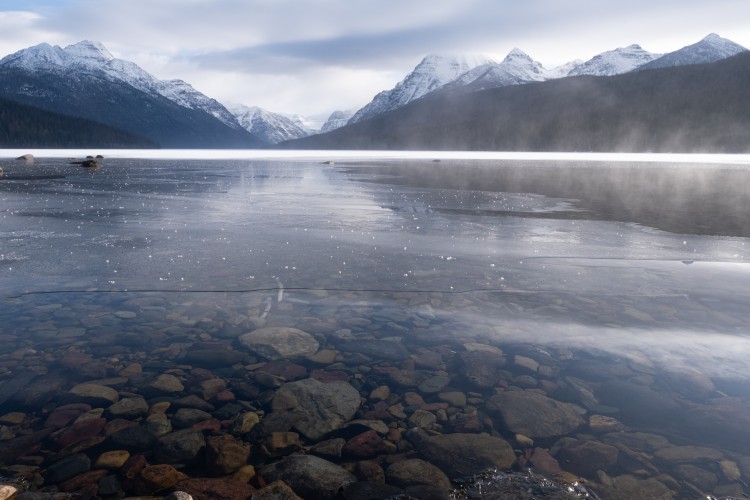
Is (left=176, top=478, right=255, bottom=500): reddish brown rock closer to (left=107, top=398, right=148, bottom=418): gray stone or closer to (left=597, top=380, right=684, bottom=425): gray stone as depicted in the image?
(left=107, top=398, right=148, bottom=418): gray stone

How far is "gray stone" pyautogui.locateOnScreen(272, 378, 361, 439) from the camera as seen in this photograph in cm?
488

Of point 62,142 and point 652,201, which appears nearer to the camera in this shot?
point 652,201

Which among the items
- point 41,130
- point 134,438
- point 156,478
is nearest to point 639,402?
point 156,478

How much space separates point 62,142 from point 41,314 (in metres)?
209

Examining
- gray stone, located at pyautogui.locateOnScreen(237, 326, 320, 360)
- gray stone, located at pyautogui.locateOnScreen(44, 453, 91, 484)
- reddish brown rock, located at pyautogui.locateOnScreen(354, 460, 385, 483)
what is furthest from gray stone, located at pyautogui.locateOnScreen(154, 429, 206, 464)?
gray stone, located at pyautogui.locateOnScreen(237, 326, 320, 360)

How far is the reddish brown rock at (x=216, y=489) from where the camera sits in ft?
12.6

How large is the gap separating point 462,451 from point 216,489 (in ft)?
6.91

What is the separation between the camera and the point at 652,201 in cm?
2334

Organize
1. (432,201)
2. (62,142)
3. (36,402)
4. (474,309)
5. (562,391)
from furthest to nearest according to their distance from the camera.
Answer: (62,142) < (432,201) < (474,309) < (562,391) < (36,402)

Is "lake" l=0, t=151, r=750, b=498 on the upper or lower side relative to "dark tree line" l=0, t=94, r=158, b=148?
lower

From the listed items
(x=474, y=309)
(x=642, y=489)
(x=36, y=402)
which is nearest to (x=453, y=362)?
(x=474, y=309)

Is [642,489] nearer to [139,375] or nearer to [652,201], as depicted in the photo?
[139,375]

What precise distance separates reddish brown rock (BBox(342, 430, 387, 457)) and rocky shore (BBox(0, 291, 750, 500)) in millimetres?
19

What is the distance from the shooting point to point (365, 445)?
458cm
